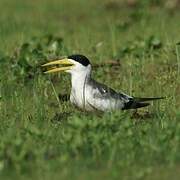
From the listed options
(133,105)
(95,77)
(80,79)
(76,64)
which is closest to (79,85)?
(80,79)

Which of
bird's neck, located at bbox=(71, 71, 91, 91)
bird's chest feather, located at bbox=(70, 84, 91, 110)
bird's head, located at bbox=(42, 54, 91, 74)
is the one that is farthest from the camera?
bird's head, located at bbox=(42, 54, 91, 74)

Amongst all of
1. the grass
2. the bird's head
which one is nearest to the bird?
the bird's head

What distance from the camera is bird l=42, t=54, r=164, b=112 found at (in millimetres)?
8930

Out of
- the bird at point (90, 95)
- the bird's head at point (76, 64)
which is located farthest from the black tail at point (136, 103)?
the bird's head at point (76, 64)

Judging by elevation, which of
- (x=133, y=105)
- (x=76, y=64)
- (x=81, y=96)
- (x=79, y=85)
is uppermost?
(x=76, y=64)

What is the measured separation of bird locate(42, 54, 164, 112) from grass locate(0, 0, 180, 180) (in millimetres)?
131

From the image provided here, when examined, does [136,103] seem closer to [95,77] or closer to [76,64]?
[76,64]

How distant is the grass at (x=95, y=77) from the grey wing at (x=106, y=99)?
0.15 m

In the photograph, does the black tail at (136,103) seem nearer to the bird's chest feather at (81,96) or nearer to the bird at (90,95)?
the bird at (90,95)

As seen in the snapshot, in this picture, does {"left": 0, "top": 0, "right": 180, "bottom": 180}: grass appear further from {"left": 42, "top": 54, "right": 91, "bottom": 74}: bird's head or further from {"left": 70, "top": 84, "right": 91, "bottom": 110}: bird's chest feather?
{"left": 42, "top": 54, "right": 91, "bottom": 74}: bird's head

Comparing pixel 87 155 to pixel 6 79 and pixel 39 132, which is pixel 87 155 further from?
pixel 6 79

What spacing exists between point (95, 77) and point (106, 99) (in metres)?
1.95

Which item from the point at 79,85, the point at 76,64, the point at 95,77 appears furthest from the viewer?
the point at 95,77

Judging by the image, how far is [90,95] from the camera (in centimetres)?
897
